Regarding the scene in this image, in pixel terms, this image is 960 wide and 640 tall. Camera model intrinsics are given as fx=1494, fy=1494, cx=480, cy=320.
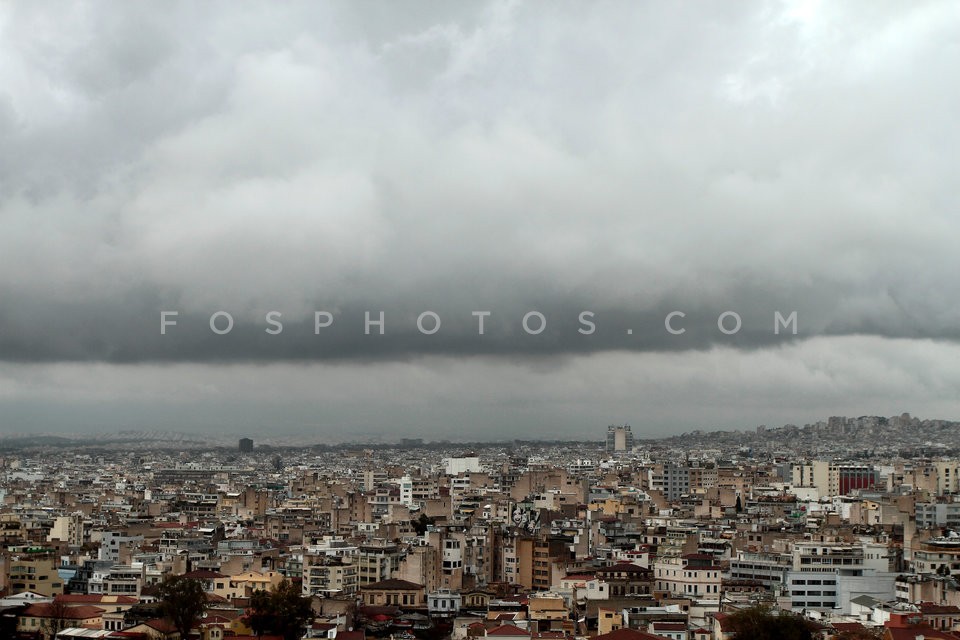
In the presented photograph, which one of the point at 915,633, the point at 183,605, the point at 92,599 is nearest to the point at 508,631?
the point at 183,605

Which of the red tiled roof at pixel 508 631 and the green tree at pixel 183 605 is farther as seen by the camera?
the green tree at pixel 183 605

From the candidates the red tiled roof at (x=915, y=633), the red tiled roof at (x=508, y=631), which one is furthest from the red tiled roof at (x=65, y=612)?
the red tiled roof at (x=915, y=633)

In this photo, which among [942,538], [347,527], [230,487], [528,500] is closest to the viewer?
[942,538]

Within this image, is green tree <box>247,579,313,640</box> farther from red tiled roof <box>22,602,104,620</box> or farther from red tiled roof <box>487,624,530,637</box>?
red tiled roof <box>487,624,530,637</box>

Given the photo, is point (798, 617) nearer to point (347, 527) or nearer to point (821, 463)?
point (347, 527)

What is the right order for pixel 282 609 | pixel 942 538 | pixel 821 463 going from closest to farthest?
pixel 282 609 → pixel 942 538 → pixel 821 463

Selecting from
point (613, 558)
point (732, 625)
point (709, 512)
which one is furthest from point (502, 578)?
point (709, 512)

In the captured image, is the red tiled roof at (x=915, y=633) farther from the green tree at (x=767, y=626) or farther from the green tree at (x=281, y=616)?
the green tree at (x=281, y=616)
